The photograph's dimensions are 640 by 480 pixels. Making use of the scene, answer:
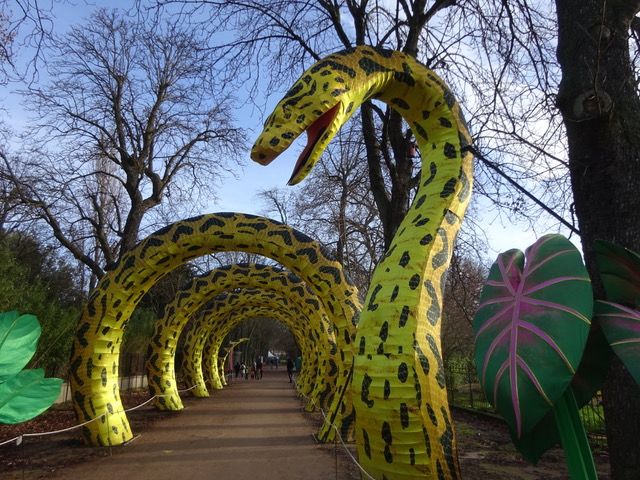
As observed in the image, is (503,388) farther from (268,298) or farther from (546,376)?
(268,298)

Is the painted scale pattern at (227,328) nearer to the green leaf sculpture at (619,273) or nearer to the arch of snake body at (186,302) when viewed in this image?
the arch of snake body at (186,302)

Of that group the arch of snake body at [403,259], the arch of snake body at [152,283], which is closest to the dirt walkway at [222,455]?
the arch of snake body at [152,283]

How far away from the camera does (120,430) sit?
29.5 ft

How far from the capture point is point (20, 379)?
6.60 ft

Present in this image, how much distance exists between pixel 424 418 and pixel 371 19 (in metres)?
8.63

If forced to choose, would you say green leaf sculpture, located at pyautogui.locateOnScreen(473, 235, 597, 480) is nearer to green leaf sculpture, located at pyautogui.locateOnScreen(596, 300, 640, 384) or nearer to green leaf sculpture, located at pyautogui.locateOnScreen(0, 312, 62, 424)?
green leaf sculpture, located at pyautogui.locateOnScreen(596, 300, 640, 384)

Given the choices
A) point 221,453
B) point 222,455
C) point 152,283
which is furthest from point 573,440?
point 152,283

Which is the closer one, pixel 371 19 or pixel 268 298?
pixel 371 19

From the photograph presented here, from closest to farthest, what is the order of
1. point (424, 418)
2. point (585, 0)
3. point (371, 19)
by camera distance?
1. point (424, 418)
2. point (585, 0)
3. point (371, 19)

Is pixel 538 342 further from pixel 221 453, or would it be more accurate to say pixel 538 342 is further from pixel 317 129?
pixel 221 453

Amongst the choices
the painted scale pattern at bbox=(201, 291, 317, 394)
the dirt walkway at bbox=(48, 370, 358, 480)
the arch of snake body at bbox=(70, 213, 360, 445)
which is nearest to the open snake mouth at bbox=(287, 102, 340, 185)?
the dirt walkway at bbox=(48, 370, 358, 480)

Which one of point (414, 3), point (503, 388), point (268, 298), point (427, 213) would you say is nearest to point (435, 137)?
point (427, 213)

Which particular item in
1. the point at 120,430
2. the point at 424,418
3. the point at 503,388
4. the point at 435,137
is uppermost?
the point at 435,137

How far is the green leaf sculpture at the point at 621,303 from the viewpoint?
1764mm
